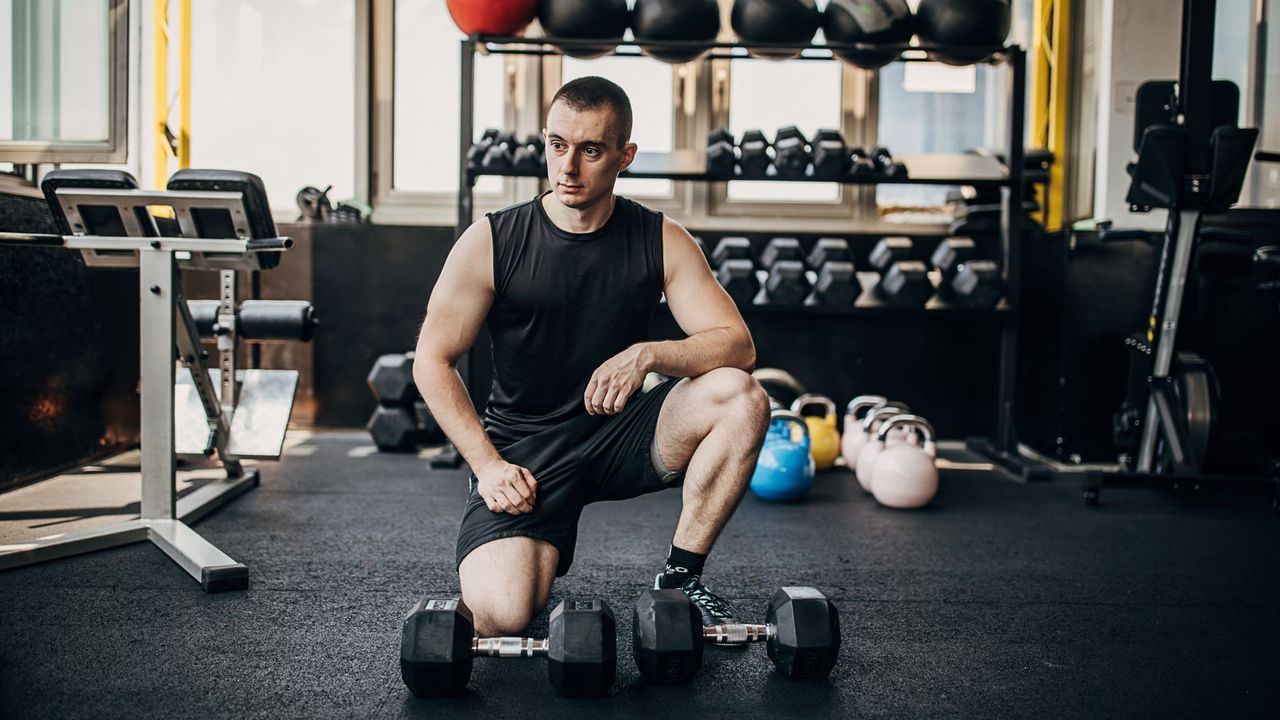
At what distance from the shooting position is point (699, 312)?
1.91 metres

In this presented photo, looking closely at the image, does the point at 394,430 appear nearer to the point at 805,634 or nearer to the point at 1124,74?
the point at 805,634

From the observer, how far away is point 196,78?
15.8 feet

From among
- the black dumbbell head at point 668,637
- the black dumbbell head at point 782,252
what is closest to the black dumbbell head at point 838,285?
the black dumbbell head at point 782,252

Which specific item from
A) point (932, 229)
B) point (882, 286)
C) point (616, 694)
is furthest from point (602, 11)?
point (616, 694)

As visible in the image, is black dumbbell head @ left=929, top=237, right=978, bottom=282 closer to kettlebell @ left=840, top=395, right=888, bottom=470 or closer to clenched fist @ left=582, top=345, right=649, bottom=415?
kettlebell @ left=840, top=395, right=888, bottom=470

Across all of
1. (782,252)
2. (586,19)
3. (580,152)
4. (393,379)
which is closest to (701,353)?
(580,152)

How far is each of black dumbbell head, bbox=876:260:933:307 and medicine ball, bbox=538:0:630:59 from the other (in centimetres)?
142

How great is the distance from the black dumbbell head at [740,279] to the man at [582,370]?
77.6 inches

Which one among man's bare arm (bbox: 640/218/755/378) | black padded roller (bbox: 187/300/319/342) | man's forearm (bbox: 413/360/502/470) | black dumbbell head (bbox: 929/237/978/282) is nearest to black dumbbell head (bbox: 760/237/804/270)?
black dumbbell head (bbox: 929/237/978/282)

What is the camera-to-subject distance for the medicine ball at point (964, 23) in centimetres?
356

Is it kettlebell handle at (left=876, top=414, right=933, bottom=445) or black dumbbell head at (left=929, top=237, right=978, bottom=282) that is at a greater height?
black dumbbell head at (left=929, top=237, right=978, bottom=282)

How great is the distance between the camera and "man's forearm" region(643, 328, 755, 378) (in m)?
1.80

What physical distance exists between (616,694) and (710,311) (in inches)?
28.6

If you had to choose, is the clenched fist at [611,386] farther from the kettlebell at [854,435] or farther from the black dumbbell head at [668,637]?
the kettlebell at [854,435]
